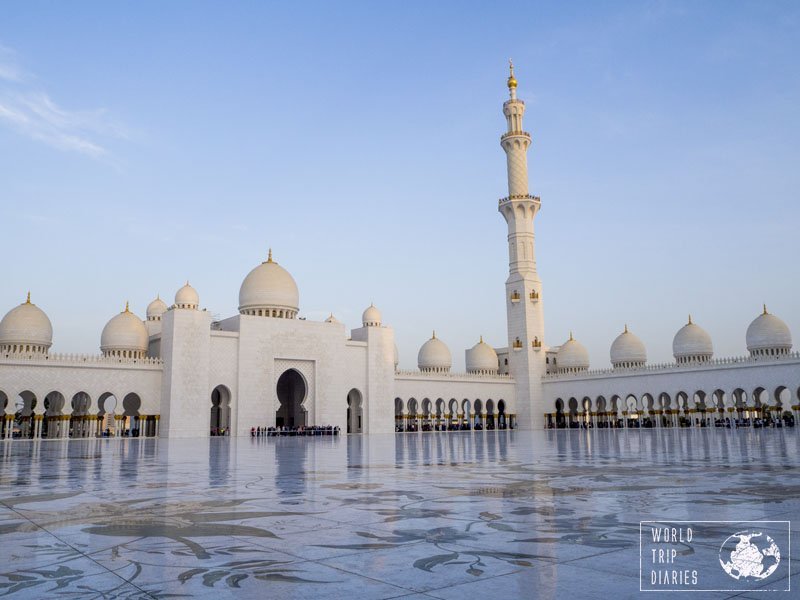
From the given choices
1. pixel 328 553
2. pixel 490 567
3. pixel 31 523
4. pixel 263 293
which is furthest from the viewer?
pixel 263 293

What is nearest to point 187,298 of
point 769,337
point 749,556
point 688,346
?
point 688,346

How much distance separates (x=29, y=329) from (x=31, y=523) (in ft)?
96.9

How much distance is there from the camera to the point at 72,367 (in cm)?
2856

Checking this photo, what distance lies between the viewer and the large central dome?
33759 mm

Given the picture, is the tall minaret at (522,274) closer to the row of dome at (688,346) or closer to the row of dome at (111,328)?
the row of dome at (688,346)

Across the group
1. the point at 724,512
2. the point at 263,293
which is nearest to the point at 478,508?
the point at 724,512

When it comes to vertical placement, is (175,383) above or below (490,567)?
above

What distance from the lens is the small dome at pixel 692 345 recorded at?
38031mm

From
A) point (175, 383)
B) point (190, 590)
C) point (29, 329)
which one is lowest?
point (190, 590)

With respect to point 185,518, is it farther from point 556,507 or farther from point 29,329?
point 29,329

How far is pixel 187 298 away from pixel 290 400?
8.31 m

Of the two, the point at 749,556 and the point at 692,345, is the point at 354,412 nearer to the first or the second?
the point at 692,345

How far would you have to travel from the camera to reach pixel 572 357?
144ft

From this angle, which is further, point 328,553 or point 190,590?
point 328,553
